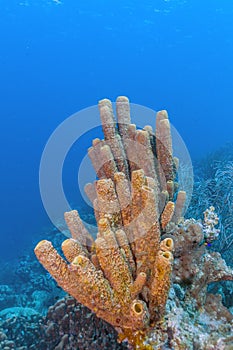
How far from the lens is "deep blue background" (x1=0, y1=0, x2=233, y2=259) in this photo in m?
50.4

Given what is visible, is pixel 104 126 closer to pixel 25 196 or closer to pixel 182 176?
pixel 182 176

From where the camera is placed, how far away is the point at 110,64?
67.9 meters

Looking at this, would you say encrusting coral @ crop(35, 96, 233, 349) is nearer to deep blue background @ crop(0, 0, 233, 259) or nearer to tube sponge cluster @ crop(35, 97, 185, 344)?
tube sponge cluster @ crop(35, 97, 185, 344)

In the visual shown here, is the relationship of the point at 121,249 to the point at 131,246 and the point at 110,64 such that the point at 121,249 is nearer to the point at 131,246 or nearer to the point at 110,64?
the point at 131,246

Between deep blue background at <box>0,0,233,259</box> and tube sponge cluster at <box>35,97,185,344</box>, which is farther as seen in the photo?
deep blue background at <box>0,0,233,259</box>

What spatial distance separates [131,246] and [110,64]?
6993 centimetres

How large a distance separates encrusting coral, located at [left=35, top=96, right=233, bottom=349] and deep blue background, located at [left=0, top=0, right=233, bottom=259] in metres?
36.2

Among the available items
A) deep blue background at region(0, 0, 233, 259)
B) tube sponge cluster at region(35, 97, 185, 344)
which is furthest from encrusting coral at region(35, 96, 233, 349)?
deep blue background at region(0, 0, 233, 259)

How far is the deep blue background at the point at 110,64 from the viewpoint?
50375 millimetres

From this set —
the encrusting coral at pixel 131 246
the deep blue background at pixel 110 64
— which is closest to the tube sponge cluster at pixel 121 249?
the encrusting coral at pixel 131 246

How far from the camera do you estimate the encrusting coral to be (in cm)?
208

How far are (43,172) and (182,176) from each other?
105 inches

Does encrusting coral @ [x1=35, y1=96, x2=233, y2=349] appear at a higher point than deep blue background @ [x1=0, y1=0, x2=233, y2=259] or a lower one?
lower

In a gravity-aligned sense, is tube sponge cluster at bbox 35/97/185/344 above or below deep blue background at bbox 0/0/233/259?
below
